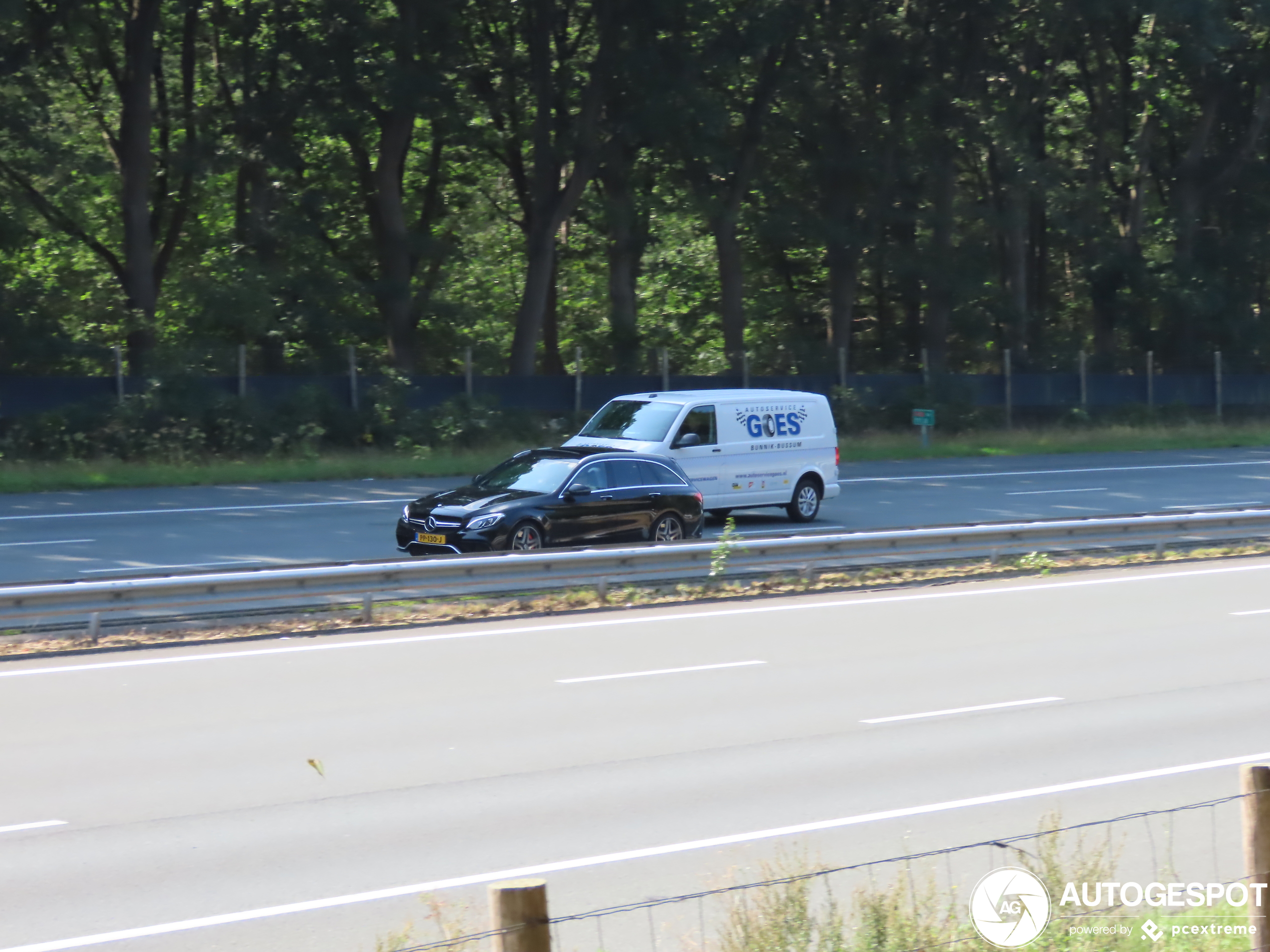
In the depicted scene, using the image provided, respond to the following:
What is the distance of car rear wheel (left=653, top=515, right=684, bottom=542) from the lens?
18469mm

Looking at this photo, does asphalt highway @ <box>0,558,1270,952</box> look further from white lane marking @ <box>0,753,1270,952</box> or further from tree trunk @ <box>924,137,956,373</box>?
tree trunk @ <box>924,137,956,373</box>

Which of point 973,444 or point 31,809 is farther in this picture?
point 973,444

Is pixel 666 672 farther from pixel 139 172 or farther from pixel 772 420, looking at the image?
pixel 139 172

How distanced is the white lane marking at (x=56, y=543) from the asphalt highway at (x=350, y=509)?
4cm

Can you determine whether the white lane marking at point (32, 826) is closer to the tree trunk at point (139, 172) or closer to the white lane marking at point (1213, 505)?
the white lane marking at point (1213, 505)

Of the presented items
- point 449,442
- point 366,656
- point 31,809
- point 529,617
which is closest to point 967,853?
point 31,809

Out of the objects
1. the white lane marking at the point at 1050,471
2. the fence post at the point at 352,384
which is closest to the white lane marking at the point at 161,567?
the white lane marking at the point at 1050,471

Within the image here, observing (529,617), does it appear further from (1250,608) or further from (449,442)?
(449,442)

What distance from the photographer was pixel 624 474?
1830cm

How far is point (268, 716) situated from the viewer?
393 inches

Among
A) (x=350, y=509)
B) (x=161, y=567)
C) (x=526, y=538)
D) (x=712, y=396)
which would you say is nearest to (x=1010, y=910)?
(x=526, y=538)

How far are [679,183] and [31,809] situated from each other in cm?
3682

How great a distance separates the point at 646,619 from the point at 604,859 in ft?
24.1

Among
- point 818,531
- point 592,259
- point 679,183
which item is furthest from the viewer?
point 592,259
